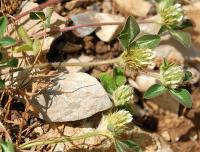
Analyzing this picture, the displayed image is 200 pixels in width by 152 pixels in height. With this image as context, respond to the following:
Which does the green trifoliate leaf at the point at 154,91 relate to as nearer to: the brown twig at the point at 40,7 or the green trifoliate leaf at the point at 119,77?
the green trifoliate leaf at the point at 119,77

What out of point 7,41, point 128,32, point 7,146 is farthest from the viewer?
point 128,32

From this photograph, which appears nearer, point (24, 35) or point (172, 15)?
point (24, 35)

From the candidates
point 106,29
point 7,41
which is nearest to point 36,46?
point 7,41

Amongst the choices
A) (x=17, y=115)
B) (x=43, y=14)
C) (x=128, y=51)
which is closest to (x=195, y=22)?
(x=128, y=51)

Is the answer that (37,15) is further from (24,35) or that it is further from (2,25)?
(2,25)

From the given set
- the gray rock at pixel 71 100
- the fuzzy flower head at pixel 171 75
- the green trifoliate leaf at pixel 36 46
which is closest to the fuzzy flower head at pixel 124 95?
the gray rock at pixel 71 100

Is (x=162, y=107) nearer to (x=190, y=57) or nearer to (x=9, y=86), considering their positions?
(x=190, y=57)
